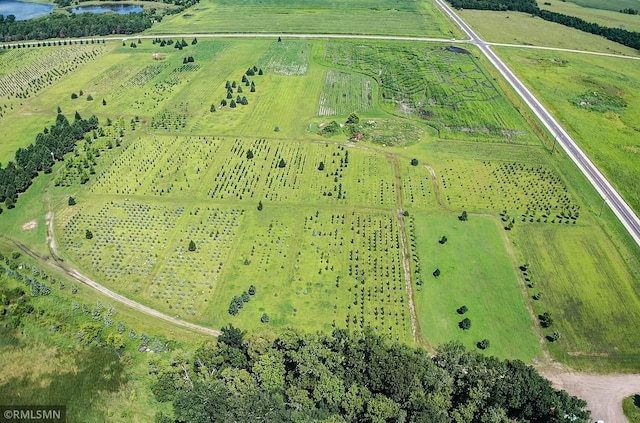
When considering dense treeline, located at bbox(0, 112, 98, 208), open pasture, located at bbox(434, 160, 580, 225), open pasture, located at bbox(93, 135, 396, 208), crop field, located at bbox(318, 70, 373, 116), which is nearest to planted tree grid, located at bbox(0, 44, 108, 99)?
dense treeline, located at bbox(0, 112, 98, 208)

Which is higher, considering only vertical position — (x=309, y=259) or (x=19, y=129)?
(x=19, y=129)

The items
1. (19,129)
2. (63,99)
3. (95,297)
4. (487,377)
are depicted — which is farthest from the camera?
(63,99)

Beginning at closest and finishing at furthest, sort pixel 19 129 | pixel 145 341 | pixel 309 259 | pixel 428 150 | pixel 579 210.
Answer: pixel 145 341 → pixel 309 259 → pixel 579 210 → pixel 428 150 → pixel 19 129

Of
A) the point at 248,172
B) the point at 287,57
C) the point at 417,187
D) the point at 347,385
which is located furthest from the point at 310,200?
the point at 287,57

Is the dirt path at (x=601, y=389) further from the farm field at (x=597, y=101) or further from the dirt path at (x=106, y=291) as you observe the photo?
the dirt path at (x=106, y=291)

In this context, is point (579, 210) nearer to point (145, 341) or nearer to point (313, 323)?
point (313, 323)

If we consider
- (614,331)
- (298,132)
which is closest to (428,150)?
(298,132)

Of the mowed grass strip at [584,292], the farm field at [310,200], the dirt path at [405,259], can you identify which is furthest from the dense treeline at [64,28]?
the mowed grass strip at [584,292]

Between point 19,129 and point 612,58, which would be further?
point 612,58

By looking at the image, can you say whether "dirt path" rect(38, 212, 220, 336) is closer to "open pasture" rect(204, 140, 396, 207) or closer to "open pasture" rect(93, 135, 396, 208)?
"open pasture" rect(93, 135, 396, 208)
